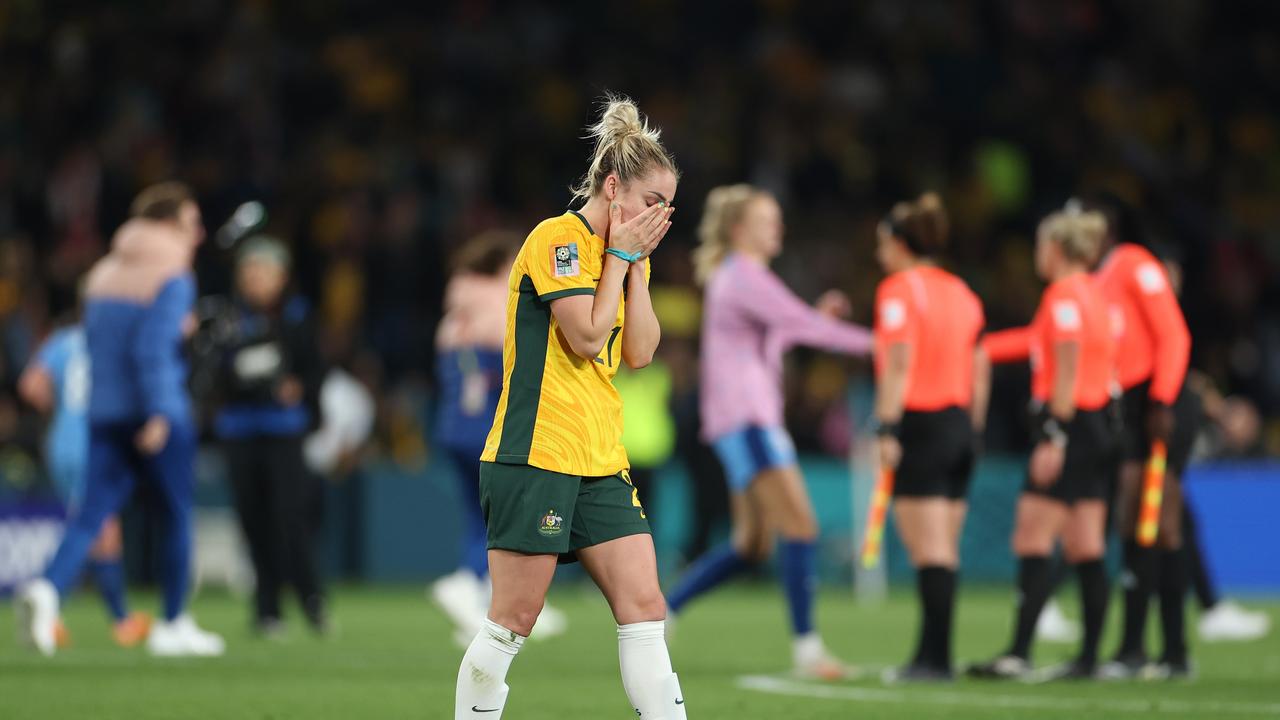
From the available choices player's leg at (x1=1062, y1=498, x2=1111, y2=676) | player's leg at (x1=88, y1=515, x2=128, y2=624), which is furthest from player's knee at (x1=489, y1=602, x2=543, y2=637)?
player's leg at (x1=88, y1=515, x2=128, y2=624)

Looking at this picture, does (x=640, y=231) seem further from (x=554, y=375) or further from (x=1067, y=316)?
(x=1067, y=316)

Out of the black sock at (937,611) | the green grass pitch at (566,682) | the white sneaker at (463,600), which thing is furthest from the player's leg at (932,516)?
the white sneaker at (463,600)

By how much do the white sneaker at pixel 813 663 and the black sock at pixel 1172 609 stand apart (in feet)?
5.40

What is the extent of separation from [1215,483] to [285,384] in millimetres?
9804

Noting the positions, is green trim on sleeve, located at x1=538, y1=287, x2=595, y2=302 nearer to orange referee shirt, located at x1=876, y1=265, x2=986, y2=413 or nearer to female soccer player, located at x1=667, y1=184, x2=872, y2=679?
orange referee shirt, located at x1=876, y1=265, x2=986, y2=413

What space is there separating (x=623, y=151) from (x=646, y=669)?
160 centimetres

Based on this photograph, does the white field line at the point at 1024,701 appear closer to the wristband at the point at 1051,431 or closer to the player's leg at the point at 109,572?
the wristband at the point at 1051,431

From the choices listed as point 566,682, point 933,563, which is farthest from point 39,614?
point 933,563

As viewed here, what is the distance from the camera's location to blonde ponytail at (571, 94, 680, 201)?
19.1 ft

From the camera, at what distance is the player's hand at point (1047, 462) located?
30.1 ft

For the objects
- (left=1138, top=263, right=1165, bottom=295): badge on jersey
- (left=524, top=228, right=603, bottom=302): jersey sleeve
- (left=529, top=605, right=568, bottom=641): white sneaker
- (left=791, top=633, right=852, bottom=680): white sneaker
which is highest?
(left=1138, top=263, right=1165, bottom=295): badge on jersey

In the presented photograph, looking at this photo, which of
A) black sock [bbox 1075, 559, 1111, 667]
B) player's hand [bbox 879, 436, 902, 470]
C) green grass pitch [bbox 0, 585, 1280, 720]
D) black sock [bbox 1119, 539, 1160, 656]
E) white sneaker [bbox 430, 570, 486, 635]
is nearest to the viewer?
green grass pitch [bbox 0, 585, 1280, 720]

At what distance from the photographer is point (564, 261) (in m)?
5.71

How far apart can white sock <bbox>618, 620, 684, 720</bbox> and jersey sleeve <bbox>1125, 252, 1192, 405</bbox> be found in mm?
4591
